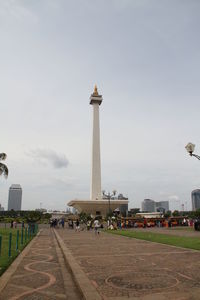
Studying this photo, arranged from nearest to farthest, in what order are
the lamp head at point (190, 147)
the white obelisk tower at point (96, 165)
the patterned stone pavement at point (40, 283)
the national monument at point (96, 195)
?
1. the patterned stone pavement at point (40, 283)
2. the lamp head at point (190, 147)
3. the national monument at point (96, 195)
4. the white obelisk tower at point (96, 165)

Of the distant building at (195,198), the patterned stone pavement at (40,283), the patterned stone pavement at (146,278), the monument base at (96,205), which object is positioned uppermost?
the distant building at (195,198)

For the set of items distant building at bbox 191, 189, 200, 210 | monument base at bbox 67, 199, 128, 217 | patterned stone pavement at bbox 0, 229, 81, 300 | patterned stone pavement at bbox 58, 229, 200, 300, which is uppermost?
distant building at bbox 191, 189, 200, 210

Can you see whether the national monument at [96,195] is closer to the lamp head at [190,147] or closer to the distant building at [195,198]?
the lamp head at [190,147]

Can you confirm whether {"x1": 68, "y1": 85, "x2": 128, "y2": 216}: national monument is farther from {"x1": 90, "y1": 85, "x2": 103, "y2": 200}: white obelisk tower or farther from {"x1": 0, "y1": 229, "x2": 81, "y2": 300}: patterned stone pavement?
{"x1": 0, "y1": 229, "x2": 81, "y2": 300}: patterned stone pavement

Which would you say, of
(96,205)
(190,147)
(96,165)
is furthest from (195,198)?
(190,147)

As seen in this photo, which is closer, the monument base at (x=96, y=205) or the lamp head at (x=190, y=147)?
the lamp head at (x=190, y=147)

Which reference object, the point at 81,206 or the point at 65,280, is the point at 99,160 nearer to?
the point at 81,206

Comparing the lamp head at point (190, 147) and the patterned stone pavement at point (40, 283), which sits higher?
the lamp head at point (190, 147)

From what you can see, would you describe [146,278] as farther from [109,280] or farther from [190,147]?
[190,147]

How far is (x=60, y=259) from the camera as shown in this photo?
10.6 m

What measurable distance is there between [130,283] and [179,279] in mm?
1297

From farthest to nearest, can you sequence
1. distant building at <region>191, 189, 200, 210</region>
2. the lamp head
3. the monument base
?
distant building at <region>191, 189, 200, 210</region> → the monument base → the lamp head

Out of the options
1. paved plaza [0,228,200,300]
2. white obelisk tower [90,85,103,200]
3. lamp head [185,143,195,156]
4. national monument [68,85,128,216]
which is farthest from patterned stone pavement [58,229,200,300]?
white obelisk tower [90,85,103,200]

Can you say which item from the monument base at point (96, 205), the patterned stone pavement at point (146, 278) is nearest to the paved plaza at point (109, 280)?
the patterned stone pavement at point (146, 278)
